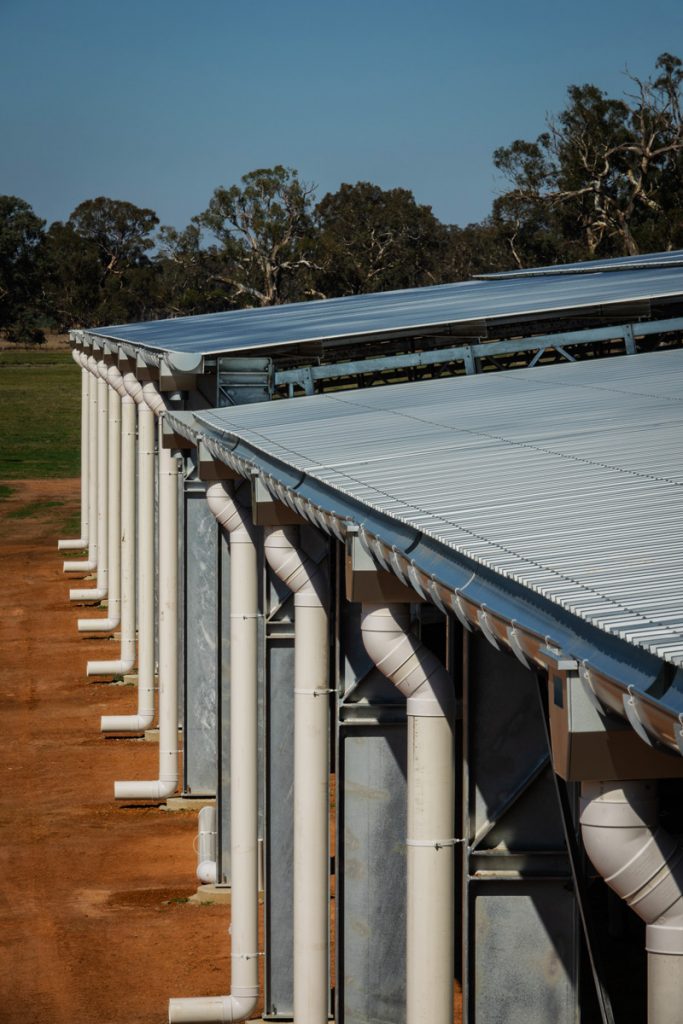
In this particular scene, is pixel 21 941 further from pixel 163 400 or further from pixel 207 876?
pixel 163 400

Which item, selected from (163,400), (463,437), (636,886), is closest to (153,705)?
(163,400)

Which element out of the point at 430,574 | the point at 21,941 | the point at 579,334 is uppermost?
the point at 579,334

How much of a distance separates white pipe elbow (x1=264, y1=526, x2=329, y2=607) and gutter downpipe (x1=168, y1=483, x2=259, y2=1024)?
2346 mm

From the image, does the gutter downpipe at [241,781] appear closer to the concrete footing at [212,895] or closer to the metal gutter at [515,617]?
the concrete footing at [212,895]

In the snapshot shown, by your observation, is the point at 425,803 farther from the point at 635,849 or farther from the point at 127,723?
the point at 127,723

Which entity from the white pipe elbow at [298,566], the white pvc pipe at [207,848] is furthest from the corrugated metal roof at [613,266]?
the white pipe elbow at [298,566]

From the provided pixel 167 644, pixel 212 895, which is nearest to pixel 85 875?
pixel 212 895

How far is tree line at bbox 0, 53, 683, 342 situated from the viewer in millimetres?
70688

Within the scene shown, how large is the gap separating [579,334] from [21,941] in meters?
7.26

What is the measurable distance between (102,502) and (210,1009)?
18.4 meters

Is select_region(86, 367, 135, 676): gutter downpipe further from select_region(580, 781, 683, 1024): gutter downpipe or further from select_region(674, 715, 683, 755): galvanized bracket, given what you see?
select_region(674, 715, 683, 755): galvanized bracket

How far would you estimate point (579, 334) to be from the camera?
14727 mm

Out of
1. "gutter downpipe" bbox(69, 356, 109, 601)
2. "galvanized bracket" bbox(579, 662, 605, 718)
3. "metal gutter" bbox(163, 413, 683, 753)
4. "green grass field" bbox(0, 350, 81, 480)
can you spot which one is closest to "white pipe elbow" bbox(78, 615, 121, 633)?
"gutter downpipe" bbox(69, 356, 109, 601)

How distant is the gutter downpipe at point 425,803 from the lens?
22.4 feet
